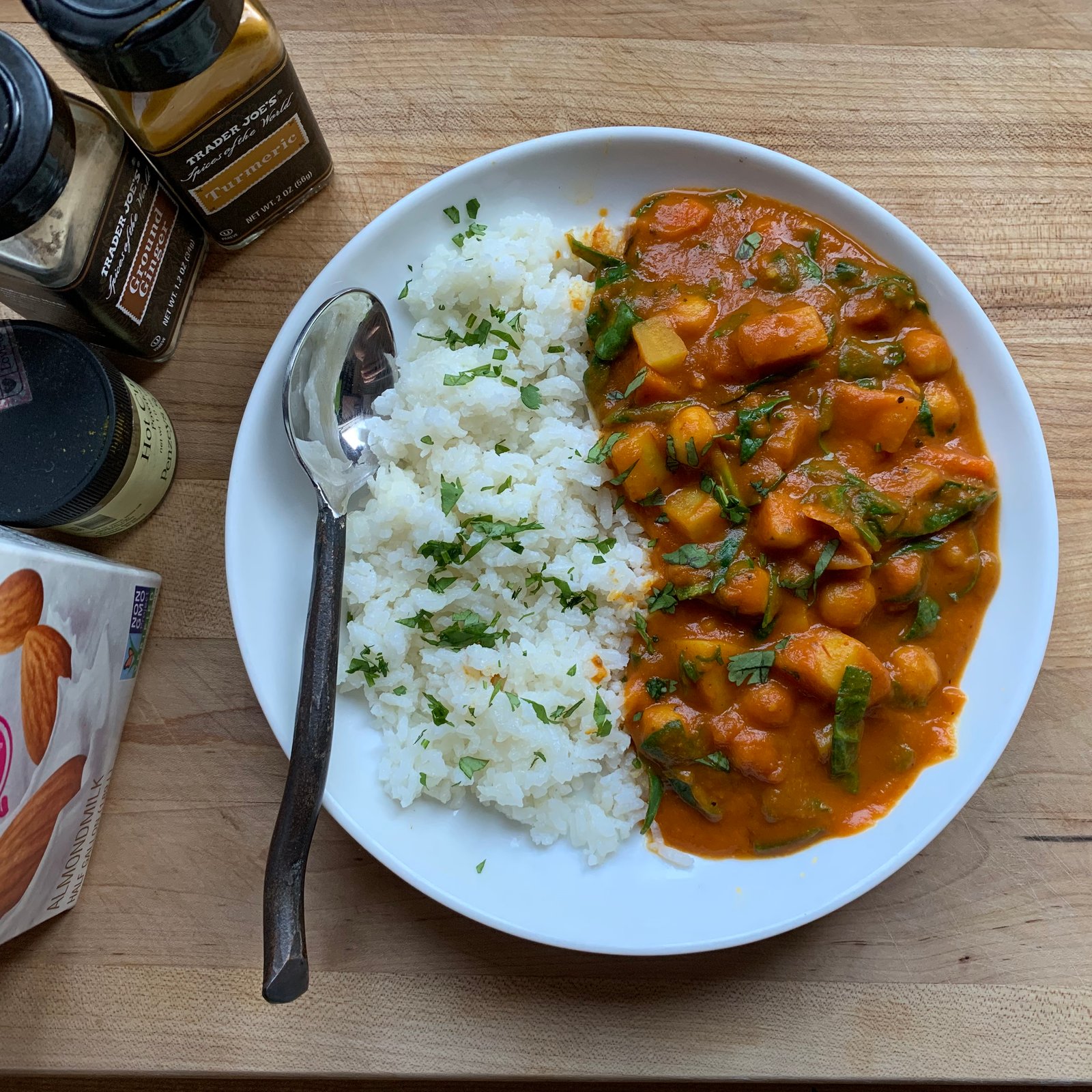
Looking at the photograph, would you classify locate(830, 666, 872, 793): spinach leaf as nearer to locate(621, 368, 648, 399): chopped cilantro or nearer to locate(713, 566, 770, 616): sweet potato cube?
locate(713, 566, 770, 616): sweet potato cube

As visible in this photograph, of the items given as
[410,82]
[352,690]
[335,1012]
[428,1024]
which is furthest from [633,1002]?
[410,82]

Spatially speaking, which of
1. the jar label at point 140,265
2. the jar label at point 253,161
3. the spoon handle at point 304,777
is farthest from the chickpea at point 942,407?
the jar label at point 140,265

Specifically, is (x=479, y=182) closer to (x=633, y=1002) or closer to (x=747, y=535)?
(x=747, y=535)

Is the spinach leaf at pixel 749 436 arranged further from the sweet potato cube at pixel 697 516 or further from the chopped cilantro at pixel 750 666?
the chopped cilantro at pixel 750 666

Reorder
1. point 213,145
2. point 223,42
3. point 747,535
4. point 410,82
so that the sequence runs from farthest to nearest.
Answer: point 410,82 → point 747,535 → point 213,145 → point 223,42

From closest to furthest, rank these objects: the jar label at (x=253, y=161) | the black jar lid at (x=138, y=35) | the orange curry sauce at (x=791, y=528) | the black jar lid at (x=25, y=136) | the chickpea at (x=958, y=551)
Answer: the black jar lid at (x=138, y=35)
the black jar lid at (x=25, y=136)
the jar label at (x=253, y=161)
the orange curry sauce at (x=791, y=528)
the chickpea at (x=958, y=551)

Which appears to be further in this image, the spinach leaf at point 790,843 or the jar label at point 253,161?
the spinach leaf at point 790,843

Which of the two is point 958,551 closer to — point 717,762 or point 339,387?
point 717,762
